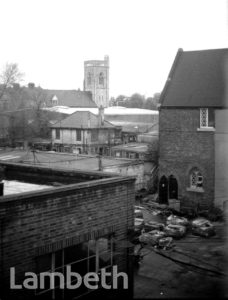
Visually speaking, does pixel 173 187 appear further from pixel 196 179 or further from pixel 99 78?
pixel 99 78

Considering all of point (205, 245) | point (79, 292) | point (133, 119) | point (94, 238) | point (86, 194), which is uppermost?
point (133, 119)

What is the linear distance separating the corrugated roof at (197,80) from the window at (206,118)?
1.27ft

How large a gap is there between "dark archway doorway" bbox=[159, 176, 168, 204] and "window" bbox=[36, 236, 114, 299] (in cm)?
1800

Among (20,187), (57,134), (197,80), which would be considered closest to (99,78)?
(57,134)

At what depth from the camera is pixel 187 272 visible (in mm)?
14484

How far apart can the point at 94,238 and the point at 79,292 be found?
1.16 meters

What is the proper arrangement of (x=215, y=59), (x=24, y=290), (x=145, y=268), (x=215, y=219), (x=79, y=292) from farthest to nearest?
(x=215, y=59), (x=215, y=219), (x=145, y=268), (x=79, y=292), (x=24, y=290)

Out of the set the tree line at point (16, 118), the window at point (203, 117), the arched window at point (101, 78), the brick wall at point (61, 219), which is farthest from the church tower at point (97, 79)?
the brick wall at point (61, 219)

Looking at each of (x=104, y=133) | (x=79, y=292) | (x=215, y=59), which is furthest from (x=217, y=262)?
(x=104, y=133)

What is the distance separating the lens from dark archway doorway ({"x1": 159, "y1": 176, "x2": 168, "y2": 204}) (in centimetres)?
2745

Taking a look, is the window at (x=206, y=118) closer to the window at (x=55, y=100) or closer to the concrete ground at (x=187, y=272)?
the concrete ground at (x=187, y=272)

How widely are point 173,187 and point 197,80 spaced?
7140 millimetres

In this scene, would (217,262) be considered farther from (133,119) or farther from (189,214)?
(133,119)

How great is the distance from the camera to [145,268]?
15.8m
